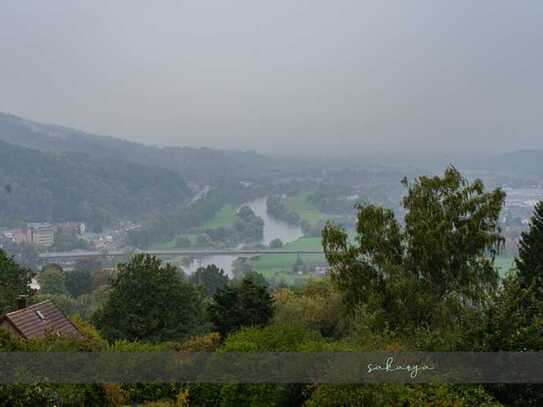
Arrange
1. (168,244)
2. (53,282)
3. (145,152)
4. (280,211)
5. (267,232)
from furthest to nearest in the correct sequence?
(145,152)
(280,211)
(267,232)
(168,244)
(53,282)

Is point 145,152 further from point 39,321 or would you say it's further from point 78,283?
point 39,321

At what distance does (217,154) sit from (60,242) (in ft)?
271

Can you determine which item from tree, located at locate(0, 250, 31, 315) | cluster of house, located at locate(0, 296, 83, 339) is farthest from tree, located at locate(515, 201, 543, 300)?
tree, located at locate(0, 250, 31, 315)

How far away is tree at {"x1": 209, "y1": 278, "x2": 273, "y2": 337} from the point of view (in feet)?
46.5

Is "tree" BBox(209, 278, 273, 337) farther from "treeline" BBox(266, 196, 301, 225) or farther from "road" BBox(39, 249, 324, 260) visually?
"treeline" BBox(266, 196, 301, 225)

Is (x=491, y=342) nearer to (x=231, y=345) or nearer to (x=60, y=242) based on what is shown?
(x=231, y=345)

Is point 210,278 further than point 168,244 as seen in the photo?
No

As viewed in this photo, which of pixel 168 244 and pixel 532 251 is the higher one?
pixel 532 251

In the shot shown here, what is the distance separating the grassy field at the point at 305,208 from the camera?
338 feet

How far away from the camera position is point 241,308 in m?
14.2

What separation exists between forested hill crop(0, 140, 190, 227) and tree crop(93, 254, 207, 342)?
95752mm

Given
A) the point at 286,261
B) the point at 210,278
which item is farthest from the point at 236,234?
the point at 210,278

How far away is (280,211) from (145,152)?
7604cm

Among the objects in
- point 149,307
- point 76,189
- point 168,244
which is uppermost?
point 76,189
